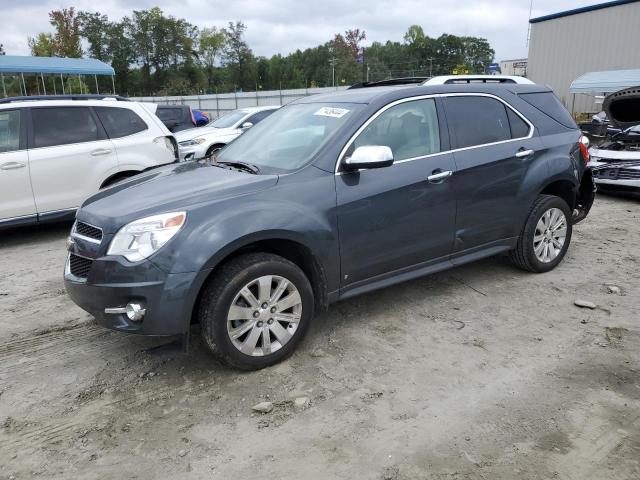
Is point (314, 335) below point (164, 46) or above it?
below

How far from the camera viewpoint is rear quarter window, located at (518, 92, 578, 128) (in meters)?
4.95

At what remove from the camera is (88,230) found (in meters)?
3.45

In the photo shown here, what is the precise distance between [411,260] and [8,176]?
16.2ft

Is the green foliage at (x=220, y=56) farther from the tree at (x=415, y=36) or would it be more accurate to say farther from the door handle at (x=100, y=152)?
the door handle at (x=100, y=152)

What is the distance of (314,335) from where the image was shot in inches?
157

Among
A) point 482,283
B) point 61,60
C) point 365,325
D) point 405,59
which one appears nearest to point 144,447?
point 365,325

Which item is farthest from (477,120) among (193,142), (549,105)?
(193,142)

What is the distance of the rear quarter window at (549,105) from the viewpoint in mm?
4945

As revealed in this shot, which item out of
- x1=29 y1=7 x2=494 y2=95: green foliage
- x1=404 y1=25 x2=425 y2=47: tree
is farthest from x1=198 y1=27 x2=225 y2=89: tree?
x1=404 y1=25 x2=425 y2=47: tree

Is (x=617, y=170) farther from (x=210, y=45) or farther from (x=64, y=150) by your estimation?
(x=210, y=45)

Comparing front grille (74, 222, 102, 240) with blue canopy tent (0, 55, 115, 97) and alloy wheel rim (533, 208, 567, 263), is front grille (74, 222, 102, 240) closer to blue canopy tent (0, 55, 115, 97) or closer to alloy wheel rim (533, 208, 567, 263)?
alloy wheel rim (533, 208, 567, 263)

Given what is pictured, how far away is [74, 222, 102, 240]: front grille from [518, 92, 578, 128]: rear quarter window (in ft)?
12.6

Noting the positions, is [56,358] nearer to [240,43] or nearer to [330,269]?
[330,269]

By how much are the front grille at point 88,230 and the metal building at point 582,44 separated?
23.2 m
